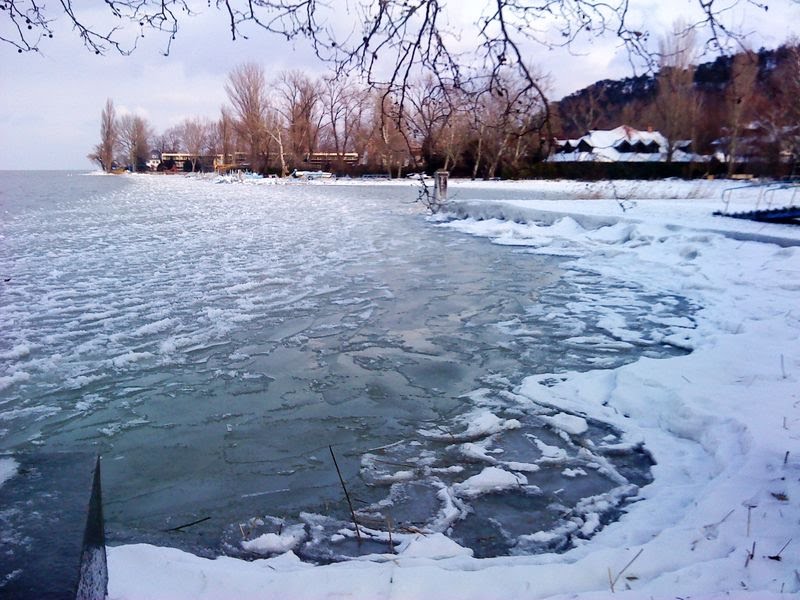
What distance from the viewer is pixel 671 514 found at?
341cm

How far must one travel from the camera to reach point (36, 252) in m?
13.1

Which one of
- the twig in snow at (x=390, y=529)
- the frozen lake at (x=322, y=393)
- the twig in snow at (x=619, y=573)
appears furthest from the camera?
the frozen lake at (x=322, y=393)

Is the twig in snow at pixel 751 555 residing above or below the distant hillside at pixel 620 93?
below

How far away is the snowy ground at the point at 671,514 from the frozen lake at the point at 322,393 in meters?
0.24

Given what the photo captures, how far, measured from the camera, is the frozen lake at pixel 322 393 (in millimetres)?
3625

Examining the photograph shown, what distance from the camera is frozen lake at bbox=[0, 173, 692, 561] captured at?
362 cm

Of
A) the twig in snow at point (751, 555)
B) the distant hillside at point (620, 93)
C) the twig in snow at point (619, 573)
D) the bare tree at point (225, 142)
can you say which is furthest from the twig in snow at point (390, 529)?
the bare tree at point (225, 142)

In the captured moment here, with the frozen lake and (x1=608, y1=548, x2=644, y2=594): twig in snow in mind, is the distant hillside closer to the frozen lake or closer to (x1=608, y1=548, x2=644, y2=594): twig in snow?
the frozen lake

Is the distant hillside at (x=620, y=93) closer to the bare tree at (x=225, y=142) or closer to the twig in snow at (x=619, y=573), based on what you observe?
the twig in snow at (x=619, y=573)

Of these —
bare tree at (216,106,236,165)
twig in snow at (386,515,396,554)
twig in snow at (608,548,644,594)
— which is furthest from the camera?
bare tree at (216,106,236,165)

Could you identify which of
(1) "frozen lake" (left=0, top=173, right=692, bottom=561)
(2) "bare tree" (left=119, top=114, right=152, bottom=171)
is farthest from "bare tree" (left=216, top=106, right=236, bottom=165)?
(1) "frozen lake" (left=0, top=173, right=692, bottom=561)

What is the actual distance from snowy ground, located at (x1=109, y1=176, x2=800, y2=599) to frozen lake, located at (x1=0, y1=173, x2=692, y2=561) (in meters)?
0.24

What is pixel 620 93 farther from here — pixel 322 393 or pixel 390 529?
pixel 322 393

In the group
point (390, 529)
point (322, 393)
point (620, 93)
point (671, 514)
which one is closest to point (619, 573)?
point (671, 514)
